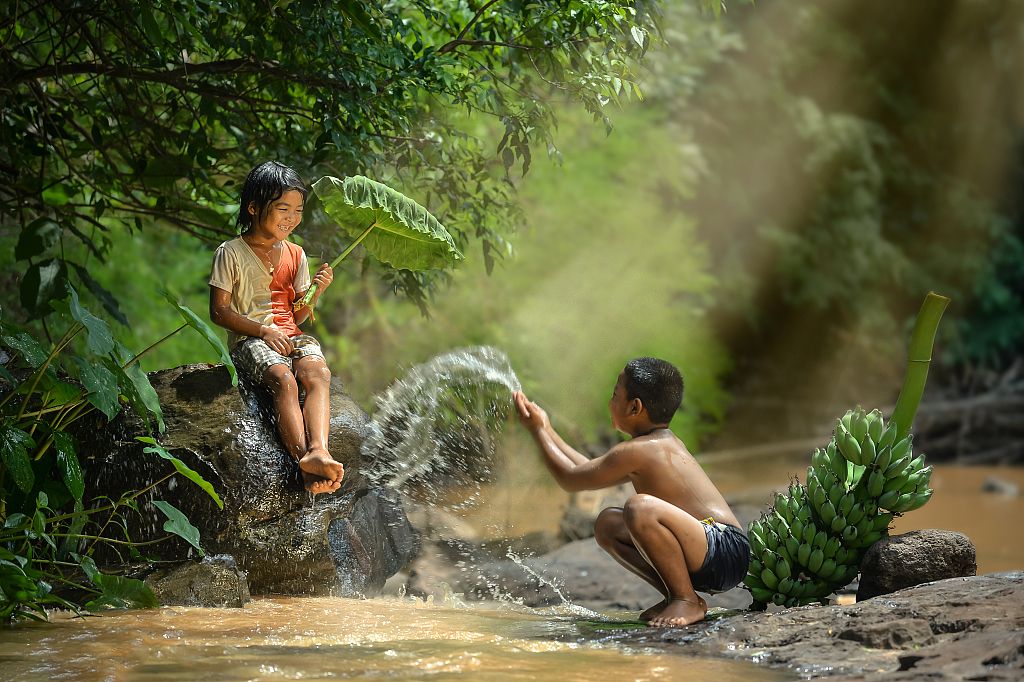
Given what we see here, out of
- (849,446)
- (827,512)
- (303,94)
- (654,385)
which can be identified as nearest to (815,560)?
(827,512)

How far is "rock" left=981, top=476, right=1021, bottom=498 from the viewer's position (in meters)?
15.4

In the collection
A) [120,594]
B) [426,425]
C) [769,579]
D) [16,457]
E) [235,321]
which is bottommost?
[120,594]

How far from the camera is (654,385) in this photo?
4805 mm

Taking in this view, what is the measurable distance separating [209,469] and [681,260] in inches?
428

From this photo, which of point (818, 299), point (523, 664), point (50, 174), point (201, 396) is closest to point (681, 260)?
point (818, 299)

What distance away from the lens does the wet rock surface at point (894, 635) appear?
3.37 meters

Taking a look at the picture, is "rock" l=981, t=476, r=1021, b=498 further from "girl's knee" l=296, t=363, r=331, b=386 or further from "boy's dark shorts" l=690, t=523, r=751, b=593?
"girl's knee" l=296, t=363, r=331, b=386

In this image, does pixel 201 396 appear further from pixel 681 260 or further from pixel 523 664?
pixel 681 260

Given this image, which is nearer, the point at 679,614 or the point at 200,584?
the point at 679,614

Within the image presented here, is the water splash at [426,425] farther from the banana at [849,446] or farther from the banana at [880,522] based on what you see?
the banana at [880,522]

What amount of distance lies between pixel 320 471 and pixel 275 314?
0.88 meters

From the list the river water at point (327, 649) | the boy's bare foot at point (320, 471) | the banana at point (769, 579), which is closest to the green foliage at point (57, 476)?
the river water at point (327, 649)

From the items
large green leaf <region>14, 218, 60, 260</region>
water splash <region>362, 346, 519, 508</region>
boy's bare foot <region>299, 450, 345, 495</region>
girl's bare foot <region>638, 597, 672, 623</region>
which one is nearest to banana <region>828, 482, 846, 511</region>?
girl's bare foot <region>638, 597, 672, 623</region>

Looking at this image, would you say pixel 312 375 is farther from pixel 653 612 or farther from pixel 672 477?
pixel 653 612
